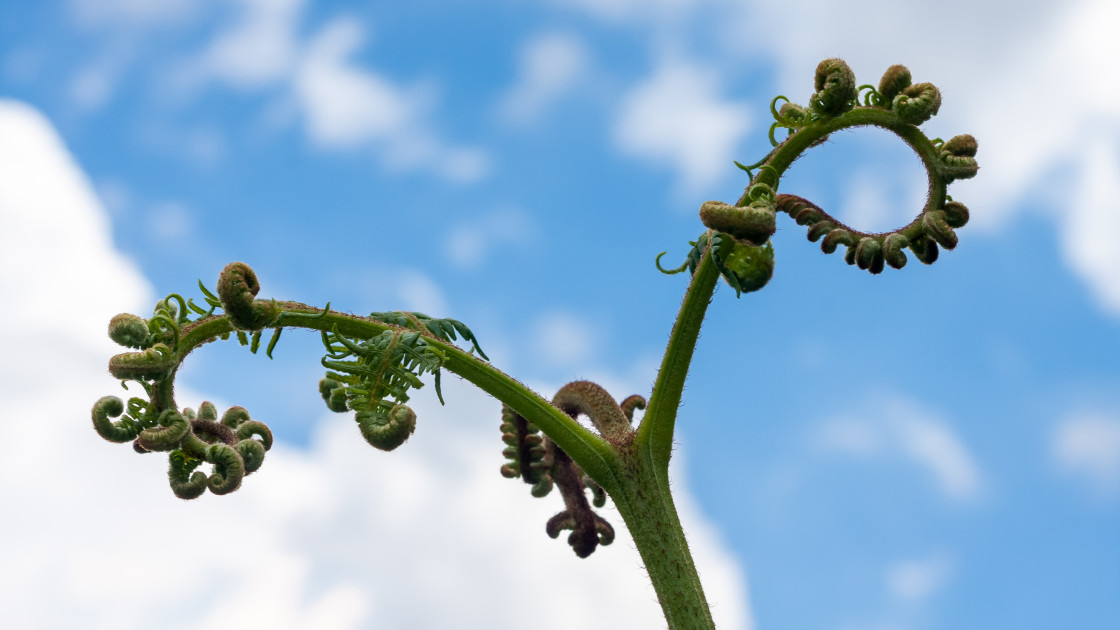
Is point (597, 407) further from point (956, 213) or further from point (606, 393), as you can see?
point (956, 213)

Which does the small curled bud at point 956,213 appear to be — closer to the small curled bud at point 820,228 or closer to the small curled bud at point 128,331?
the small curled bud at point 820,228

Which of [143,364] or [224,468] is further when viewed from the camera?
[224,468]

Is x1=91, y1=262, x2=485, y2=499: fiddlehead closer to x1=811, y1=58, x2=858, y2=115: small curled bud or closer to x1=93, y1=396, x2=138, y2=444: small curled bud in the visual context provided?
x1=93, y1=396, x2=138, y2=444: small curled bud

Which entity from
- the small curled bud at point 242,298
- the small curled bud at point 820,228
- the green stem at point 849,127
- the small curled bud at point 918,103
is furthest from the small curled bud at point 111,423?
the small curled bud at point 918,103

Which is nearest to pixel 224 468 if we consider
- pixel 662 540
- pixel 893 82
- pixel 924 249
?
pixel 662 540

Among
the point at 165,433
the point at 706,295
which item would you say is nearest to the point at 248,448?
the point at 165,433

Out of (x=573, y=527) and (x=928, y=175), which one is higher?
(x=928, y=175)

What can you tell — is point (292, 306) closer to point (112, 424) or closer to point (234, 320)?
point (234, 320)
